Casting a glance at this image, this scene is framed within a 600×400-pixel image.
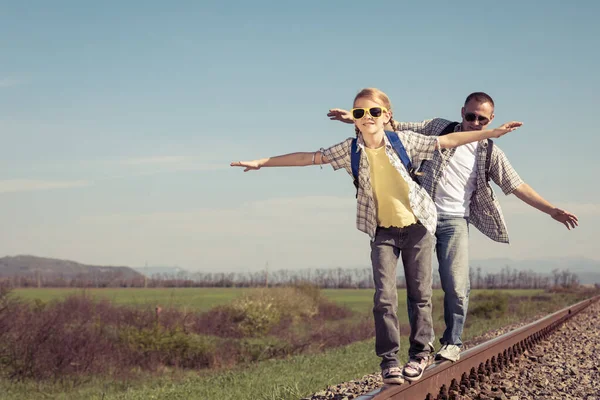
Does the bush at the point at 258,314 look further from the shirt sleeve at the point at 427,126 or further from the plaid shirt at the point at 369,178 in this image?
the plaid shirt at the point at 369,178

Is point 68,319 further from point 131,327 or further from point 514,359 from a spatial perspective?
point 514,359

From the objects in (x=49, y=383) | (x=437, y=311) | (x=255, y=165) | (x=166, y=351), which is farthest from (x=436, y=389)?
(x=437, y=311)

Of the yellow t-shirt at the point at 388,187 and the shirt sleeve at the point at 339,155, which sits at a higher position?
the shirt sleeve at the point at 339,155

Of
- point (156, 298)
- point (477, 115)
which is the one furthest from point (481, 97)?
point (156, 298)

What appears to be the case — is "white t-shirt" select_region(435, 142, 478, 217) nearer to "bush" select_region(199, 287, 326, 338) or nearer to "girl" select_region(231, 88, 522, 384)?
"girl" select_region(231, 88, 522, 384)

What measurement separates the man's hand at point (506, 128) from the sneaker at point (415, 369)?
1635mm

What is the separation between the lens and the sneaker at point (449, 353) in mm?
5863

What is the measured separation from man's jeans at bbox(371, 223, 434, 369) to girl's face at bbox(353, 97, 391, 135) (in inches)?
27.0

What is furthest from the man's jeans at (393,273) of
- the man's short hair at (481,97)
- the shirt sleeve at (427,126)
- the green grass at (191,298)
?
the green grass at (191,298)

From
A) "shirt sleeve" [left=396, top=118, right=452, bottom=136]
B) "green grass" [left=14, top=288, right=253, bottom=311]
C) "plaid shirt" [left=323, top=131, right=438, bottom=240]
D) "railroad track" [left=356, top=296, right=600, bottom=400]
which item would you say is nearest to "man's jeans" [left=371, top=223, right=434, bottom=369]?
"plaid shirt" [left=323, top=131, right=438, bottom=240]

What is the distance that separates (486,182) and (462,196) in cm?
30

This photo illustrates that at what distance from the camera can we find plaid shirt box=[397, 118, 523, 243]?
6.09m

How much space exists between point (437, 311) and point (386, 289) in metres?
42.9

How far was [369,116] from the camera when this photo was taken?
475 cm
